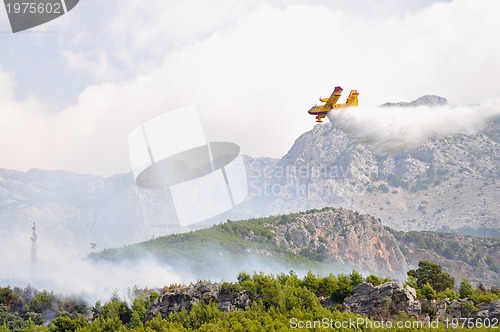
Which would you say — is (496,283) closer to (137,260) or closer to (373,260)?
(373,260)

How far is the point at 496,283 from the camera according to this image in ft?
618

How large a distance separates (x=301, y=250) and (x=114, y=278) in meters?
59.8

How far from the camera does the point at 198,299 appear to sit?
6259 centimetres

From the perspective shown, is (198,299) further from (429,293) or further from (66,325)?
(429,293)

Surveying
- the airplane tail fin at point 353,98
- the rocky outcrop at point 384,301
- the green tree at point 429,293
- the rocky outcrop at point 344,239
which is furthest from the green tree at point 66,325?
the rocky outcrop at point 344,239

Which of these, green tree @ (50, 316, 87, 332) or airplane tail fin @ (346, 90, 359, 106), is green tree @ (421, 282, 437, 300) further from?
green tree @ (50, 316, 87, 332)

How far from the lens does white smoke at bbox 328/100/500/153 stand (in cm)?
8081

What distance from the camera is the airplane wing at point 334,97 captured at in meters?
74.8

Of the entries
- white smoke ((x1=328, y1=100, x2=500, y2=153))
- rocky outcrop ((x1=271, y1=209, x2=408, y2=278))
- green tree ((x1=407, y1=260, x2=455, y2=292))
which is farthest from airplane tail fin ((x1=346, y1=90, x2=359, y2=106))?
rocky outcrop ((x1=271, y1=209, x2=408, y2=278))

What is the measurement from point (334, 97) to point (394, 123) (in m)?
15.8

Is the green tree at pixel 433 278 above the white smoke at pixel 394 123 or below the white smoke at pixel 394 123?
below

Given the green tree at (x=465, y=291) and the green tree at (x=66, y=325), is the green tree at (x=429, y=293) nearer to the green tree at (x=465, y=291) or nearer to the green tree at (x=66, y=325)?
the green tree at (x=465, y=291)

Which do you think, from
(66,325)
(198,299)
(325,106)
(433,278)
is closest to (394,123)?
(325,106)

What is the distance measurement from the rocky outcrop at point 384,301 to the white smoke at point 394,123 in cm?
2820
